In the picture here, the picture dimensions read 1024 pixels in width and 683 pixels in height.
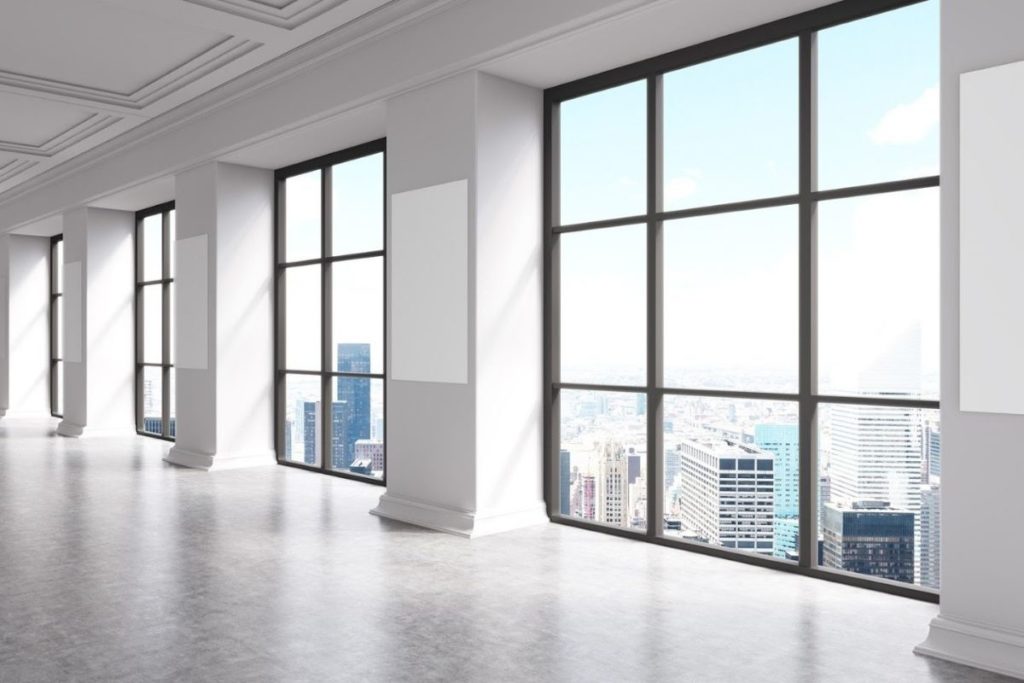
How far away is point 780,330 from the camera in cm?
532

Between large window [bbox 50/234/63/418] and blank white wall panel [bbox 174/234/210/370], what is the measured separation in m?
7.31

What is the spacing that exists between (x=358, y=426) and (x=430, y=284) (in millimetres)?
2743

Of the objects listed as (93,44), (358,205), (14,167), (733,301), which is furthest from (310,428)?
(14,167)

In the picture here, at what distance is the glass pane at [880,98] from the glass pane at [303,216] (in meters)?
5.79

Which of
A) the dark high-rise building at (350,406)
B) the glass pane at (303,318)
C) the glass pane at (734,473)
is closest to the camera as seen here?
the glass pane at (734,473)

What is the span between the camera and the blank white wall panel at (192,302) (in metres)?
9.52

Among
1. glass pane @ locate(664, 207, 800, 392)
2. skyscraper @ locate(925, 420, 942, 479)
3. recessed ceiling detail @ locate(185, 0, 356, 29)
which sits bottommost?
skyscraper @ locate(925, 420, 942, 479)

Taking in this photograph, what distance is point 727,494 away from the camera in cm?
556

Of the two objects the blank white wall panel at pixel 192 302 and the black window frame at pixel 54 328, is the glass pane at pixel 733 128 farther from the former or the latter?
the black window frame at pixel 54 328

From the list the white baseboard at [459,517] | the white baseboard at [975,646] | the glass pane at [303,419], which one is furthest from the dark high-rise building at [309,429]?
the white baseboard at [975,646]

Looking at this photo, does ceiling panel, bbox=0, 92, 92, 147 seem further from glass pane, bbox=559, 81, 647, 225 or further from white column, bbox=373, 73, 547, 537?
glass pane, bbox=559, 81, 647, 225

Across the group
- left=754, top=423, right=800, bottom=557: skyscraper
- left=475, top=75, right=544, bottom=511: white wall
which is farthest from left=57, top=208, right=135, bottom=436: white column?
left=754, top=423, right=800, bottom=557: skyscraper

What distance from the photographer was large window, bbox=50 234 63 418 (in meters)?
15.8

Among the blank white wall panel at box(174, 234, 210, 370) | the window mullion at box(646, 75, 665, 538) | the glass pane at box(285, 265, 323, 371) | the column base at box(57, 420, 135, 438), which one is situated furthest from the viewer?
the column base at box(57, 420, 135, 438)
